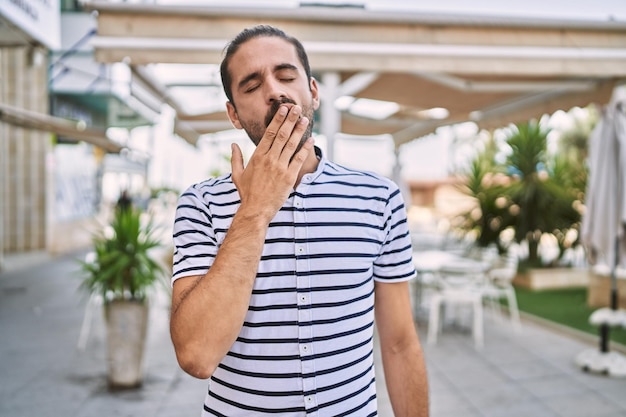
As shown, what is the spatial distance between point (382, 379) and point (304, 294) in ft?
11.1

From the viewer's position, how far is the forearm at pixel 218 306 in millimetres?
979

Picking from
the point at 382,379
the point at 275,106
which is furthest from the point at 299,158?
the point at 382,379

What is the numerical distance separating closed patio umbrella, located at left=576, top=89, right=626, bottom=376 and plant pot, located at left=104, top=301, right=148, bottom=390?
3808 mm

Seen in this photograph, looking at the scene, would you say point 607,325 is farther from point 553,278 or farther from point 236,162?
point 236,162

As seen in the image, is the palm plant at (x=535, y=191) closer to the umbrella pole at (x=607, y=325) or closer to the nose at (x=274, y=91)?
the umbrella pole at (x=607, y=325)

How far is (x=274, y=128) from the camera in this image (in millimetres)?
1019

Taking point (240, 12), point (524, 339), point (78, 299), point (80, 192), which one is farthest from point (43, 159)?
point (524, 339)

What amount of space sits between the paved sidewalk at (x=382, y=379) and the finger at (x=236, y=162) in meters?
2.91

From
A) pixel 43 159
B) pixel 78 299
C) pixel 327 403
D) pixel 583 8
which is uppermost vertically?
pixel 583 8

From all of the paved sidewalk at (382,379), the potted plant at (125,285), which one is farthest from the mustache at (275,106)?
the potted plant at (125,285)

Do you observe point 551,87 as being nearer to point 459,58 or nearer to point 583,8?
point 583,8

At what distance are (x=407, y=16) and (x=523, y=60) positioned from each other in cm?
100

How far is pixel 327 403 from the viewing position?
1.12 metres

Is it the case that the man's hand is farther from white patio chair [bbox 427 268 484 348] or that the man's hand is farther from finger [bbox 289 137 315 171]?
white patio chair [bbox 427 268 484 348]
